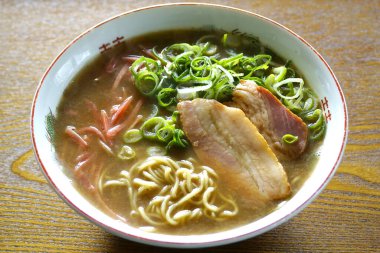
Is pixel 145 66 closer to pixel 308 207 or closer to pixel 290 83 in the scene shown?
pixel 290 83

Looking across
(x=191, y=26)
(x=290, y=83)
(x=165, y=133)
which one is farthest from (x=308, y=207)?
(x=191, y=26)

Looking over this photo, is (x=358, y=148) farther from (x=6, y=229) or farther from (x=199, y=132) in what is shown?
(x=6, y=229)

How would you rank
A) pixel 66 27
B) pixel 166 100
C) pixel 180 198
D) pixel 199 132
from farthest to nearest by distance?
1. pixel 66 27
2. pixel 166 100
3. pixel 199 132
4. pixel 180 198

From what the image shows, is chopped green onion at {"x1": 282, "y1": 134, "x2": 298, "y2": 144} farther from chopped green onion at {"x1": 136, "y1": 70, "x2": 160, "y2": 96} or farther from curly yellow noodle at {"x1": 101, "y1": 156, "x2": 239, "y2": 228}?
chopped green onion at {"x1": 136, "y1": 70, "x2": 160, "y2": 96}

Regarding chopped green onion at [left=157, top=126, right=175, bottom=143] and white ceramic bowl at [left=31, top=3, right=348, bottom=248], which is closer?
white ceramic bowl at [left=31, top=3, right=348, bottom=248]

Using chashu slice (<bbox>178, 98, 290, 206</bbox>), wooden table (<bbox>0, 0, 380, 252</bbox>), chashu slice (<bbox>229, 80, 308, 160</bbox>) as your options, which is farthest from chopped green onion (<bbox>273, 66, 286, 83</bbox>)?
wooden table (<bbox>0, 0, 380, 252</bbox>)

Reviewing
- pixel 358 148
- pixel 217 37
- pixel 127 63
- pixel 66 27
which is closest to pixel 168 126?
pixel 127 63

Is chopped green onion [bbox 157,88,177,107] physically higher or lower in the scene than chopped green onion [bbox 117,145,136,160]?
higher
